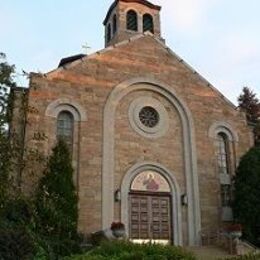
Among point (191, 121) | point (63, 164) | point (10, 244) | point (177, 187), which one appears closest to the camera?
point (10, 244)

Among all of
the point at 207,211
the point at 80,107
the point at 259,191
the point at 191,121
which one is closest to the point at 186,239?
the point at 207,211

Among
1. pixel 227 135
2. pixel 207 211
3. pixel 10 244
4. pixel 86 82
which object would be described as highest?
pixel 86 82

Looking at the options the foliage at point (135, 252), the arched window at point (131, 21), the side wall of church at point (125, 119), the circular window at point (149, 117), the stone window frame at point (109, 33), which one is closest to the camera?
the foliage at point (135, 252)

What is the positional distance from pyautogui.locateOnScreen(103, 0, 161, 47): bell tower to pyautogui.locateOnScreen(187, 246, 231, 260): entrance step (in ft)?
49.3

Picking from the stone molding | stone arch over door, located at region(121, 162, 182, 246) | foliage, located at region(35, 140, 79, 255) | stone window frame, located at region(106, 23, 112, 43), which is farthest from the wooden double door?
stone window frame, located at region(106, 23, 112, 43)

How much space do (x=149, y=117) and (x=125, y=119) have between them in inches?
58.6

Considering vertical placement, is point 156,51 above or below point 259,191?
above

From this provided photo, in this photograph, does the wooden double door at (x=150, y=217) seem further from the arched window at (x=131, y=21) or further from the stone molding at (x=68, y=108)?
the arched window at (x=131, y=21)

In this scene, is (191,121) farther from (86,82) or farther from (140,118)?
(86,82)

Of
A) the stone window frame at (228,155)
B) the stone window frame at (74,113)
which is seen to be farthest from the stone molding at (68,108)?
the stone window frame at (228,155)

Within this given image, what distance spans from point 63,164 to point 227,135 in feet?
32.5

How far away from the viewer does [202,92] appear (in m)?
26.4

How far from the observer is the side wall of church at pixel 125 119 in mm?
21781

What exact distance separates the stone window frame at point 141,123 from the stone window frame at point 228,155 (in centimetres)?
273
